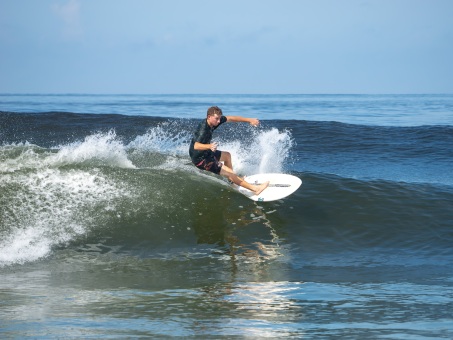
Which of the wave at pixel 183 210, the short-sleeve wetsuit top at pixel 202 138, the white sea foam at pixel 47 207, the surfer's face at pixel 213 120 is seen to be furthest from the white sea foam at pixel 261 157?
the white sea foam at pixel 47 207

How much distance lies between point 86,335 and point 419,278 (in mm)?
4470

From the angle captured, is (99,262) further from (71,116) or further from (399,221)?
(71,116)

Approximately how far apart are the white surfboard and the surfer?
0.78 feet

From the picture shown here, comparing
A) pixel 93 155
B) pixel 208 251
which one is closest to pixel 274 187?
pixel 208 251

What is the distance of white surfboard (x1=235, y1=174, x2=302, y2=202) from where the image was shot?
11898mm

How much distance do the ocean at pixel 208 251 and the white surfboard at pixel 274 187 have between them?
0.19 metres

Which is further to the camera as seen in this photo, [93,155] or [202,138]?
[93,155]

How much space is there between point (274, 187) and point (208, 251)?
2.61 metres

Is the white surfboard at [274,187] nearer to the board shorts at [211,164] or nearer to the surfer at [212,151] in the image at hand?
the surfer at [212,151]

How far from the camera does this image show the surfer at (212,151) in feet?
35.8

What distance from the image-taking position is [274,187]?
12102 millimetres

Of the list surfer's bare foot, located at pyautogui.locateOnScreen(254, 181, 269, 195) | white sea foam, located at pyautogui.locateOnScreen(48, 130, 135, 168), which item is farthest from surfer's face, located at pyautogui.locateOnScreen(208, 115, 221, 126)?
white sea foam, located at pyautogui.locateOnScreen(48, 130, 135, 168)

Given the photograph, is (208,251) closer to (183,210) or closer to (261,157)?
(183,210)

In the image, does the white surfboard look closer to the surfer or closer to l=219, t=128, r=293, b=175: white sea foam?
the surfer
